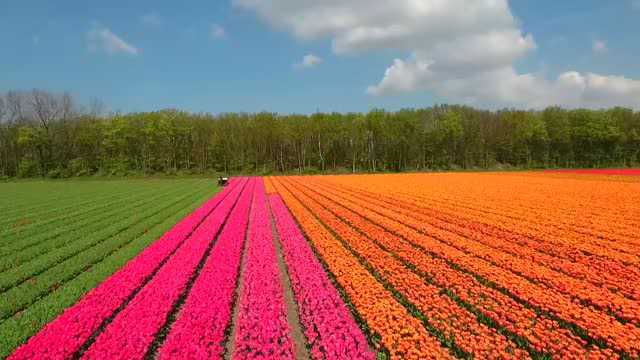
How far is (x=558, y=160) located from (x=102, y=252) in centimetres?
10991

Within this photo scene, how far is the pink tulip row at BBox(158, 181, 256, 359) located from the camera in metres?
Result: 6.68

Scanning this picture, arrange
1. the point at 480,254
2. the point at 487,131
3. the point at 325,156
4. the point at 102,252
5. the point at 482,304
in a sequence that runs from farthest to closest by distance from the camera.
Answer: the point at 487,131, the point at 325,156, the point at 102,252, the point at 480,254, the point at 482,304

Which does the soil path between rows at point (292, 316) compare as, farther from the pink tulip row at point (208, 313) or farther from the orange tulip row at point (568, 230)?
the orange tulip row at point (568, 230)

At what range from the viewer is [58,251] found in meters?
14.3

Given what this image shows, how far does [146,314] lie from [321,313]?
11.9ft

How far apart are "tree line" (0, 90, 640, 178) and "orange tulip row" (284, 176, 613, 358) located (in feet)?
248

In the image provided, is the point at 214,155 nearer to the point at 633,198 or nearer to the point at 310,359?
the point at 633,198

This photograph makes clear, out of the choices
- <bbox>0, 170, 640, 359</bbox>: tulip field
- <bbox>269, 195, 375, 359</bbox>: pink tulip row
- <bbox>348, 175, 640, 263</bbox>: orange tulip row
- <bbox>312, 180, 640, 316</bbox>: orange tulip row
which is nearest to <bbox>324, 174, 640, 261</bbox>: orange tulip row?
<bbox>348, 175, 640, 263</bbox>: orange tulip row

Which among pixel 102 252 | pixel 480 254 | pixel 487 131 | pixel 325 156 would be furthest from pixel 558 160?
pixel 102 252

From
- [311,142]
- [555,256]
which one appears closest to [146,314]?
[555,256]

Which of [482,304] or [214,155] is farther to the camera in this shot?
[214,155]

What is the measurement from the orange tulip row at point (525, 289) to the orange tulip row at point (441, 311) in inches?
63.0

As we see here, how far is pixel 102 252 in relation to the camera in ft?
45.9

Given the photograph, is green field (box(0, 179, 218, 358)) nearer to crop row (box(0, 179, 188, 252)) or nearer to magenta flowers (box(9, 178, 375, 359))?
crop row (box(0, 179, 188, 252))
